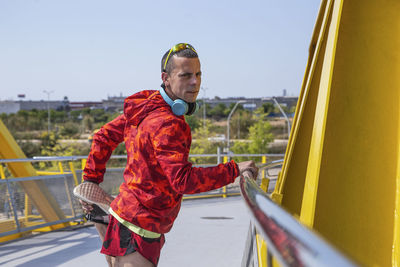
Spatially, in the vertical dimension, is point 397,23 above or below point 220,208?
above

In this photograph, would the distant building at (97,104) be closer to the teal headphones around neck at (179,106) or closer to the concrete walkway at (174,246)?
the concrete walkway at (174,246)

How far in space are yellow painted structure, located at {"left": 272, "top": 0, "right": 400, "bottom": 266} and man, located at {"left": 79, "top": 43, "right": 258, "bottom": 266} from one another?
13.8 inches

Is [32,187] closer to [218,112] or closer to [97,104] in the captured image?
[218,112]

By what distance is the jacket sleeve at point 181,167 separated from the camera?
6.61 feet

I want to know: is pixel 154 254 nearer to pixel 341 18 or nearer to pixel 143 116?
pixel 143 116

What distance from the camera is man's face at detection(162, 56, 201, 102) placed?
2.31 meters

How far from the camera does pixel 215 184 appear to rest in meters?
2.07

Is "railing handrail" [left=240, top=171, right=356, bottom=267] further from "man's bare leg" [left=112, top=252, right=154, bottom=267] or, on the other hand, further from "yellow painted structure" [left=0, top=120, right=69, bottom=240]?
"yellow painted structure" [left=0, top=120, right=69, bottom=240]

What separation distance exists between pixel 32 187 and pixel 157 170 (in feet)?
22.4

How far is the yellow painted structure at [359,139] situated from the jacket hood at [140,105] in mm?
724

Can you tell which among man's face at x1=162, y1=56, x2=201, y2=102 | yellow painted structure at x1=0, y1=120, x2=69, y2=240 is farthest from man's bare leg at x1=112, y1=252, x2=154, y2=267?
yellow painted structure at x1=0, y1=120, x2=69, y2=240

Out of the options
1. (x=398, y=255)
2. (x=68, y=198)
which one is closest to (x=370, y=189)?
(x=398, y=255)

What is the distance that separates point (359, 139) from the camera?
7.38ft

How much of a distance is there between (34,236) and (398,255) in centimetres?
675
